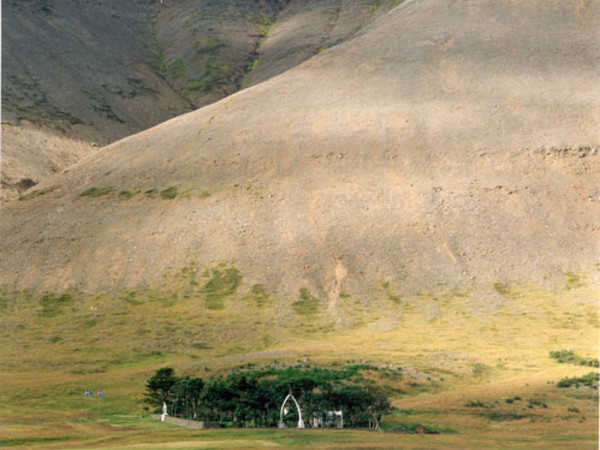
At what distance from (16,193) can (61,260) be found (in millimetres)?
→ 25578

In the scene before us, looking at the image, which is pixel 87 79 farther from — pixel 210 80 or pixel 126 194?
pixel 126 194

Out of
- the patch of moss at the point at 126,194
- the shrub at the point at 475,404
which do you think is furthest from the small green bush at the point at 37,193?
the shrub at the point at 475,404

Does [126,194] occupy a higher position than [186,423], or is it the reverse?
[126,194]

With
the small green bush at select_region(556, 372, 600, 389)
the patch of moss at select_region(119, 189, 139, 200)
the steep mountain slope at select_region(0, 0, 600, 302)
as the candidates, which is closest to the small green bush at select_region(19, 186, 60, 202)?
the steep mountain slope at select_region(0, 0, 600, 302)

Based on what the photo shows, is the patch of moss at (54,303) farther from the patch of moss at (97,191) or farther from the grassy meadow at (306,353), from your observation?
the patch of moss at (97,191)

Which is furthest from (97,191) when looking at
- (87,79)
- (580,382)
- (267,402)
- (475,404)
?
(87,79)

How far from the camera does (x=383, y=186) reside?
96.3 meters

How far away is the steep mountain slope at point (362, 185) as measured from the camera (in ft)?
282

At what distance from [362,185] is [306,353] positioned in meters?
34.9

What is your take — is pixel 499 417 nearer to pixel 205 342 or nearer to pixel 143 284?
pixel 205 342

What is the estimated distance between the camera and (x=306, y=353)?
66.1 meters

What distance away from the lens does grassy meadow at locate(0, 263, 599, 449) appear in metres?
40.0

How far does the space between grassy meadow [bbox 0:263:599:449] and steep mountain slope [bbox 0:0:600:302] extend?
Result: 3.09 metres

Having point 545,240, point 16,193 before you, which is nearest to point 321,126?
point 545,240
